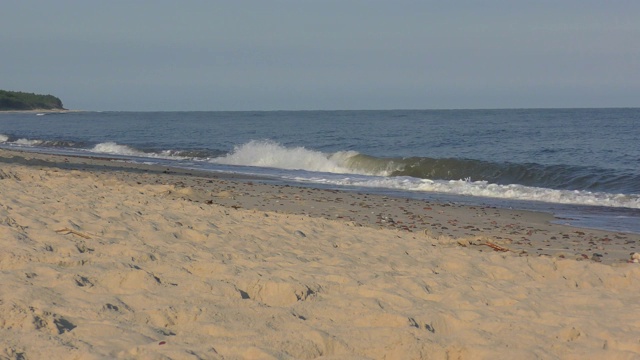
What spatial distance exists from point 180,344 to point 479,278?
3229mm

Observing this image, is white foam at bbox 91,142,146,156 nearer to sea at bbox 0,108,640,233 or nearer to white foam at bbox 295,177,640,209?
sea at bbox 0,108,640,233

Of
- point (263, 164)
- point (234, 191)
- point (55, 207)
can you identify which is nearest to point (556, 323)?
point (55, 207)

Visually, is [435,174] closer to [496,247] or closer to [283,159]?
[283,159]

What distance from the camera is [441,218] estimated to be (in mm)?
11188

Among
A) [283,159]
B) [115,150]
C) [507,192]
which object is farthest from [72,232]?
[115,150]

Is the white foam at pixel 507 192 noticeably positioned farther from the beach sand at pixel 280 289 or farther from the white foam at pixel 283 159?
the beach sand at pixel 280 289

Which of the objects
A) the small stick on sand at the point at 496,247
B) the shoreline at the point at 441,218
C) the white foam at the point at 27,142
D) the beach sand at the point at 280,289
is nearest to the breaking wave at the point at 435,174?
the white foam at the point at 27,142

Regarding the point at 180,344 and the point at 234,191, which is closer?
the point at 180,344

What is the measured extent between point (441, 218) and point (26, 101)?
118848 mm

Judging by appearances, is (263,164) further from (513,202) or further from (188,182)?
(513,202)

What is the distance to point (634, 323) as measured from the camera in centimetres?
491

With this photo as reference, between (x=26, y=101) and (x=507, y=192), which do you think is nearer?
(x=507, y=192)

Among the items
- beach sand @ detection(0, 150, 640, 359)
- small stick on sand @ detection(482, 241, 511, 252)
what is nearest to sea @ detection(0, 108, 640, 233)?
small stick on sand @ detection(482, 241, 511, 252)

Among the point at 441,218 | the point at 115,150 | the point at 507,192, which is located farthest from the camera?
the point at 115,150
